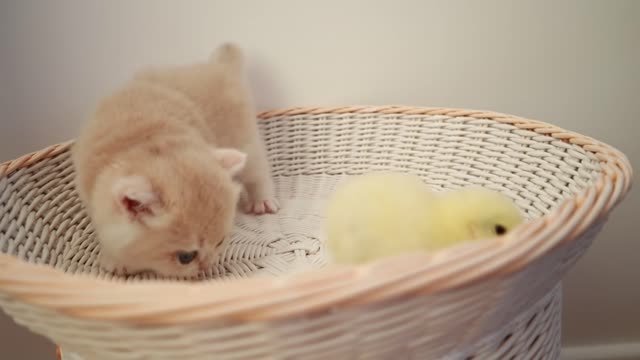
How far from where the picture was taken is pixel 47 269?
469mm

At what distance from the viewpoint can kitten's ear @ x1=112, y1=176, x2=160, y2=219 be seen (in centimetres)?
73

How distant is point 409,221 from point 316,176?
2.36ft

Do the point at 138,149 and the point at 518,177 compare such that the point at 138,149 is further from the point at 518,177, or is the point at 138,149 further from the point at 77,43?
the point at 518,177

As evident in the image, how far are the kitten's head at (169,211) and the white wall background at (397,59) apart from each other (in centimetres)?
54

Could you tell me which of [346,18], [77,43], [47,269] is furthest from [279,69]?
[47,269]

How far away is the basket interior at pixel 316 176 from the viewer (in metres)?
0.92

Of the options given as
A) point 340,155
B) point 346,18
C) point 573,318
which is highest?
point 346,18

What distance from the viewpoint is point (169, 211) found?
80cm

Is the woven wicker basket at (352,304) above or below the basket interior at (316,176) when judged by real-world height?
above

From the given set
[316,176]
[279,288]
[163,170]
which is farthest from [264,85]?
[279,288]

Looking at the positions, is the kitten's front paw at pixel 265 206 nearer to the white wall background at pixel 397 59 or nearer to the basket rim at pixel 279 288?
the white wall background at pixel 397 59

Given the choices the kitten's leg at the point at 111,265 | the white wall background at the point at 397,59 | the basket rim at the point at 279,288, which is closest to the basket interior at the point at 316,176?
the kitten's leg at the point at 111,265

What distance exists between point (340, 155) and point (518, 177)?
1.50 ft

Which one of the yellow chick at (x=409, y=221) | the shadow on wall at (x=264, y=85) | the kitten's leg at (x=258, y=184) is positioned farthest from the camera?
the shadow on wall at (x=264, y=85)
